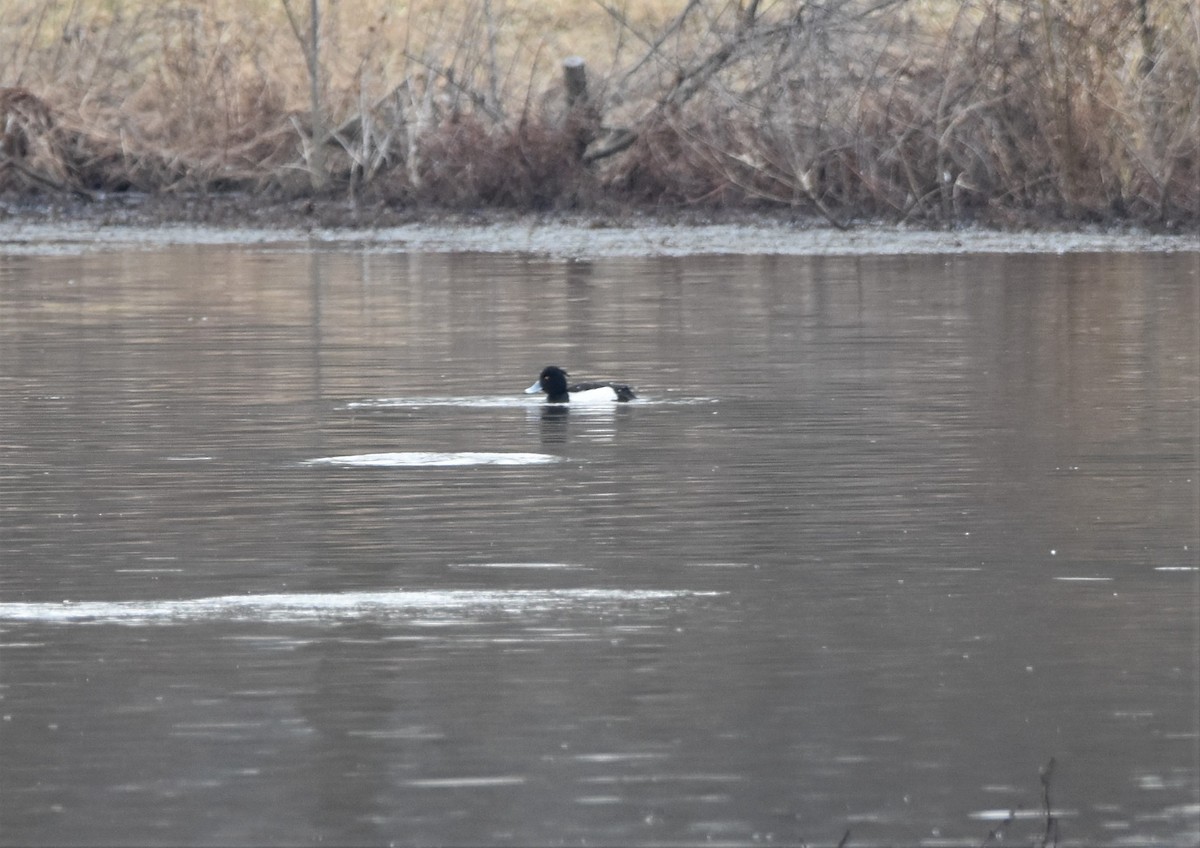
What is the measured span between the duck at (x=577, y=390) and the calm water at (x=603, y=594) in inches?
4.2

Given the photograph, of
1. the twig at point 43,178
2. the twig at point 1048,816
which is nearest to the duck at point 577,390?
the twig at point 1048,816

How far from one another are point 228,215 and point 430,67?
286cm

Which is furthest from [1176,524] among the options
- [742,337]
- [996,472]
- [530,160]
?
[530,160]

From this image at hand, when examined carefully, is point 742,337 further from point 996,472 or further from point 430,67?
point 430,67

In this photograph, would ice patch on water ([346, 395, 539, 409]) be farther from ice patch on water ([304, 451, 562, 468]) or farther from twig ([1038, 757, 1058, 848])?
twig ([1038, 757, 1058, 848])

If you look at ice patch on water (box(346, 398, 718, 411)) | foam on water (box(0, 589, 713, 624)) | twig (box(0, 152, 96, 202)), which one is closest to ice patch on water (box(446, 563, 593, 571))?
foam on water (box(0, 589, 713, 624))

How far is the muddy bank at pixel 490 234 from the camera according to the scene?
28953 millimetres

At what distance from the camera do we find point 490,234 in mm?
31562

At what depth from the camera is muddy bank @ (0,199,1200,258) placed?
95.0 ft

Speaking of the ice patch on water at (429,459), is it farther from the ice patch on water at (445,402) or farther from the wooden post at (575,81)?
the wooden post at (575,81)

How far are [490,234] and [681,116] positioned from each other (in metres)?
2.92

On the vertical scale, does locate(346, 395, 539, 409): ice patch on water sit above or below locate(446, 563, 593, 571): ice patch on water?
above

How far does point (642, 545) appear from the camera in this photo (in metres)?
10.2

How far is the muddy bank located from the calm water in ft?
33.2
